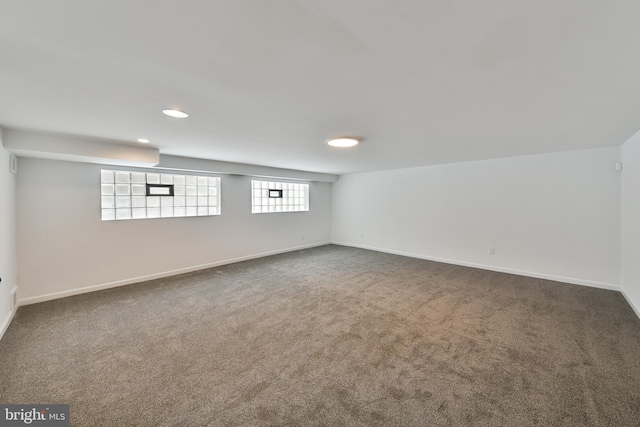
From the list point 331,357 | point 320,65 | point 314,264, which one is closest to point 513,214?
point 314,264

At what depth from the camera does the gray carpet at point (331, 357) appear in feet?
5.34

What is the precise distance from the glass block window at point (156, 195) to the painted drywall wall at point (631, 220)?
6527 mm

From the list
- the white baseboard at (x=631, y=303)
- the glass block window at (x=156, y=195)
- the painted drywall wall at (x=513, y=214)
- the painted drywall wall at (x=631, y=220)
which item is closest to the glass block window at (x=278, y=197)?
A: the glass block window at (x=156, y=195)

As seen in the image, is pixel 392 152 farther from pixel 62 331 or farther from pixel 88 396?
pixel 62 331

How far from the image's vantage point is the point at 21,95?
1878 mm

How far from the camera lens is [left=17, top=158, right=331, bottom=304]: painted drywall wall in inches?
132

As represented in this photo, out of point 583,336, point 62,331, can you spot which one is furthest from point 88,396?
point 583,336

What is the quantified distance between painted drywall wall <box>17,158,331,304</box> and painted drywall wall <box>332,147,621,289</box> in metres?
3.96

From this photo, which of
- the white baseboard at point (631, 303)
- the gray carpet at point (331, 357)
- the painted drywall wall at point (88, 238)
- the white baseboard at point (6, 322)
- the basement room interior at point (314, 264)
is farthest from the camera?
the painted drywall wall at point (88, 238)

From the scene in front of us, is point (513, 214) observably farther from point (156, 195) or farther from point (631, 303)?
point (156, 195)

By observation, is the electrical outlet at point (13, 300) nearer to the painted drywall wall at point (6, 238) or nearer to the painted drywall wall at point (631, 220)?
the painted drywall wall at point (6, 238)

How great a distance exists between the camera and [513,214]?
182 inches

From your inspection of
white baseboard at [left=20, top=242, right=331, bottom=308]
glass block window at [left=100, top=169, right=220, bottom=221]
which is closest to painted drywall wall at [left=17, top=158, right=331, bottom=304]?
white baseboard at [left=20, top=242, right=331, bottom=308]

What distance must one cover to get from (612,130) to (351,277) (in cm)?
391
